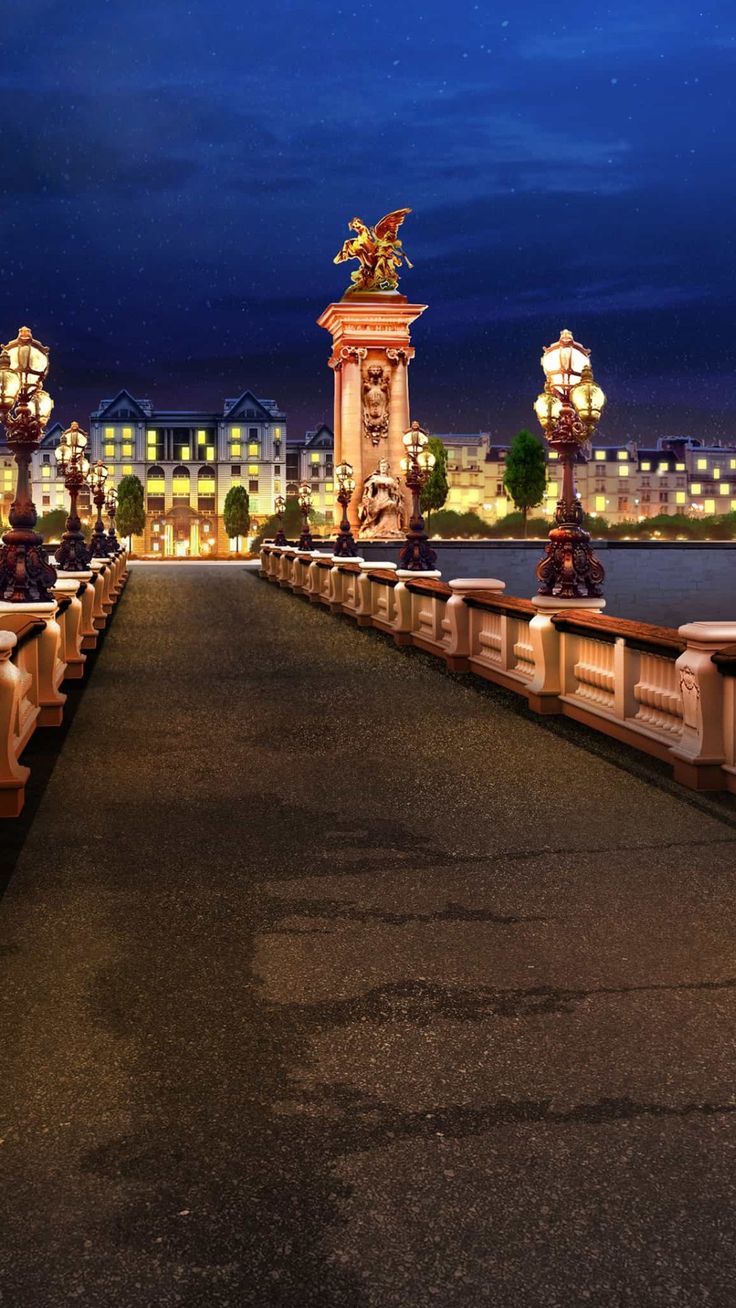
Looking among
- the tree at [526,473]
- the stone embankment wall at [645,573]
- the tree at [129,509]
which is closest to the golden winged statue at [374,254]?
the stone embankment wall at [645,573]

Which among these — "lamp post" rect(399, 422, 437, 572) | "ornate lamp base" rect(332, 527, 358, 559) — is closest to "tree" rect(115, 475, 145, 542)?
"ornate lamp base" rect(332, 527, 358, 559)

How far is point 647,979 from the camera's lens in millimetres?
5695

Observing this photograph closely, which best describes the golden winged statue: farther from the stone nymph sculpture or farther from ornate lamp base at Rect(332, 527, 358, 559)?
ornate lamp base at Rect(332, 527, 358, 559)

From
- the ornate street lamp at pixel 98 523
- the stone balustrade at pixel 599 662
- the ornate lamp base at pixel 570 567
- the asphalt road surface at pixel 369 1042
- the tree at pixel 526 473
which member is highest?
the tree at pixel 526 473

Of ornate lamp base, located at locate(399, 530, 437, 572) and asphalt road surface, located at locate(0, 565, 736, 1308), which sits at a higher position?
ornate lamp base, located at locate(399, 530, 437, 572)

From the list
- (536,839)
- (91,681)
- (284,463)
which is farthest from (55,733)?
(284,463)

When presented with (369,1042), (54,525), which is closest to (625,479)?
(54,525)

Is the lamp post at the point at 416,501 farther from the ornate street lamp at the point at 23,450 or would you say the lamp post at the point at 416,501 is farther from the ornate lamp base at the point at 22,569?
the ornate lamp base at the point at 22,569

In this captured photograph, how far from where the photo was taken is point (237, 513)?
13512cm

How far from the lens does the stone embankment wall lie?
5138 centimetres

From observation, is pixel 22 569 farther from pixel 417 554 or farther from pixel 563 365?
pixel 417 554

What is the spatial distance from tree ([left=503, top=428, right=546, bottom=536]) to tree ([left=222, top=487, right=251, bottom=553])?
113 feet

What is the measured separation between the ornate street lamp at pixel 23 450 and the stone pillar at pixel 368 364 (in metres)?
36.4

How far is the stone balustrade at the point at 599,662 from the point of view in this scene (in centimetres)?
999
